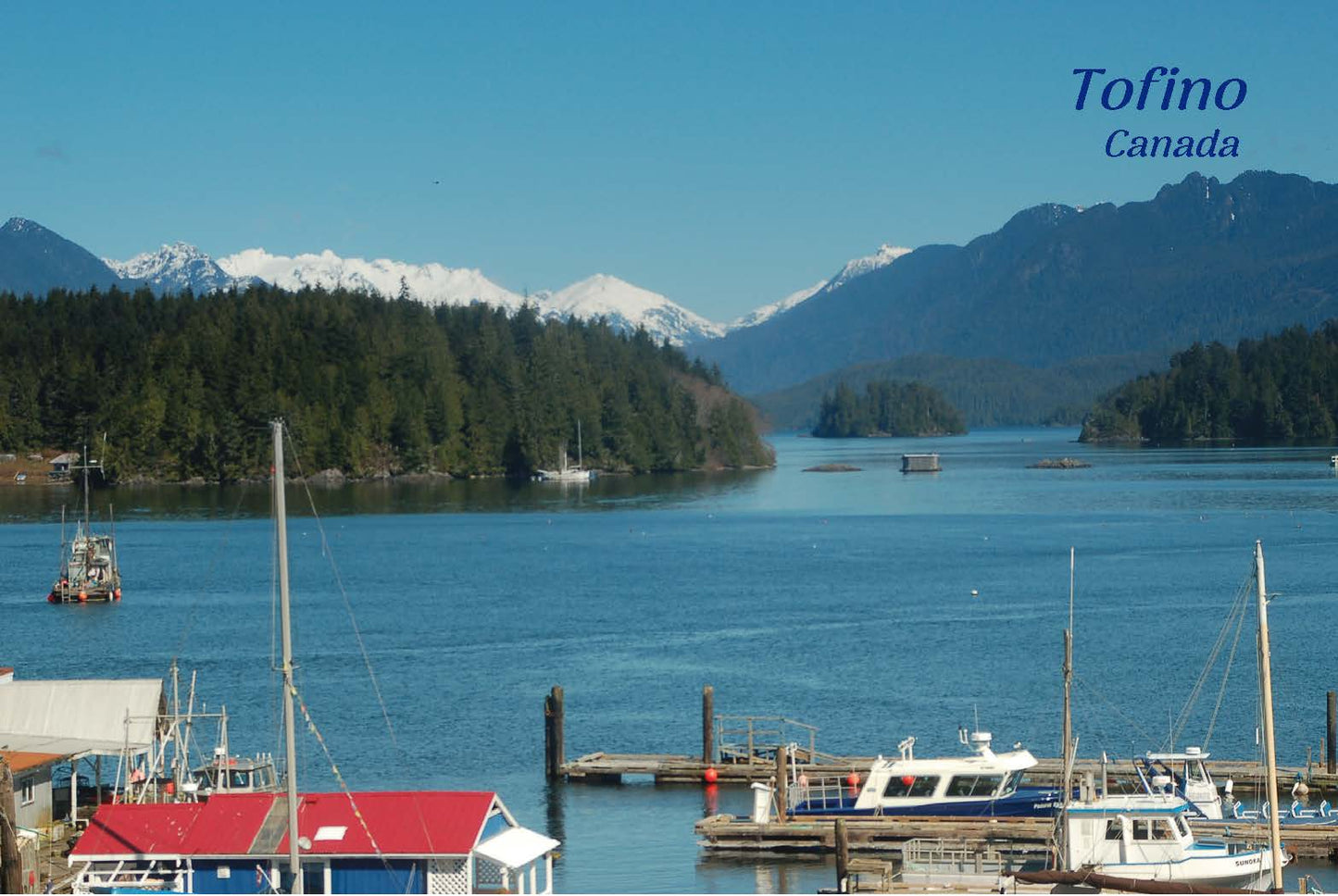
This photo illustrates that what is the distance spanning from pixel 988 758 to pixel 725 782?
8.52 meters

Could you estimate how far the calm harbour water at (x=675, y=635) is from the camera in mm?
48594

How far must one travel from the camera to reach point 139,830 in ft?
104

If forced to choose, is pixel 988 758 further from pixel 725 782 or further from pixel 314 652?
pixel 314 652

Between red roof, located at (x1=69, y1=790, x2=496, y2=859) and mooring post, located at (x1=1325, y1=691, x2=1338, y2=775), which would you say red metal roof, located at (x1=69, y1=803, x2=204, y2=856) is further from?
mooring post, located at (x1=1325, y1=691, x2=1338, y2=775)

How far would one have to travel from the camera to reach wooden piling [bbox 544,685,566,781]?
4628 centimetres

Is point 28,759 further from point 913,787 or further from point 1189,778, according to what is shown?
point 1189,778

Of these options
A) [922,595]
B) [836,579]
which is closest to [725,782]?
[922,595]

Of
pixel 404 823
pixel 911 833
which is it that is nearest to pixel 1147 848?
pixel 911 833

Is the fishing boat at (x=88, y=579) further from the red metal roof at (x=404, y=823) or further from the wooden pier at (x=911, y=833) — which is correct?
the red metal roof at (x=404, y=823)

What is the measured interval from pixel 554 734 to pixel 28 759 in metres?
14.5

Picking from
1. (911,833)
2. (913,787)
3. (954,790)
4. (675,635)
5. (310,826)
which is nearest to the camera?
(310,826)

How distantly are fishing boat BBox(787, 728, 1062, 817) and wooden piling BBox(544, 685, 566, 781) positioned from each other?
8688 millimetres

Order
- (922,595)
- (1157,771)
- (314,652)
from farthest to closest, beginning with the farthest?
1. (922,595)
2. (314,652)
3. (1157,771)

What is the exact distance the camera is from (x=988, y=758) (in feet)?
130
